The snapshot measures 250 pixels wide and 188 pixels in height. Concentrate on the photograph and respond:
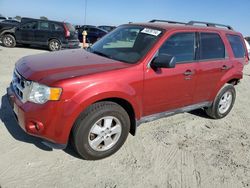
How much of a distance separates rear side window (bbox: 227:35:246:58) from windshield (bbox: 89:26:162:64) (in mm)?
1984

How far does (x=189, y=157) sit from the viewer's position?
153 inches

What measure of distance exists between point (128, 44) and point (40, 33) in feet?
36.7

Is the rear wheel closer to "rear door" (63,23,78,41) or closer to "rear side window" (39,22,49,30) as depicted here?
"rear door" (63,23,78,41)

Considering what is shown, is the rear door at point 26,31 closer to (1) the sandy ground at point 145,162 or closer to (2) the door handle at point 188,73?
(1) the sandy ground at point 145,162

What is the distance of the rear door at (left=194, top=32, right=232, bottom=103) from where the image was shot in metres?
4.52

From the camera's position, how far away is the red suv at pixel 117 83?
3.09m

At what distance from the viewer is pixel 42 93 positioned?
10.0ft

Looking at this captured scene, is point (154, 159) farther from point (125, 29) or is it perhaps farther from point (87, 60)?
point (125, 29)

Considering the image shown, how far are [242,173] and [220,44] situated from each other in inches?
94.9

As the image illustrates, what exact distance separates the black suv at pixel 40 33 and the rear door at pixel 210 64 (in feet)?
34.4

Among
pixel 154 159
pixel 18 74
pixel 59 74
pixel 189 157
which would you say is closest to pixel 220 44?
pixel 189 157

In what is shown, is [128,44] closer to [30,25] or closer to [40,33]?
[40,33]

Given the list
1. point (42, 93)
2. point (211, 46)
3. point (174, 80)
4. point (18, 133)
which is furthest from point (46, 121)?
point (211, 46)

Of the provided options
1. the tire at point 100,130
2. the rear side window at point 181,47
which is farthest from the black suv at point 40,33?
the tire at point 100,130
